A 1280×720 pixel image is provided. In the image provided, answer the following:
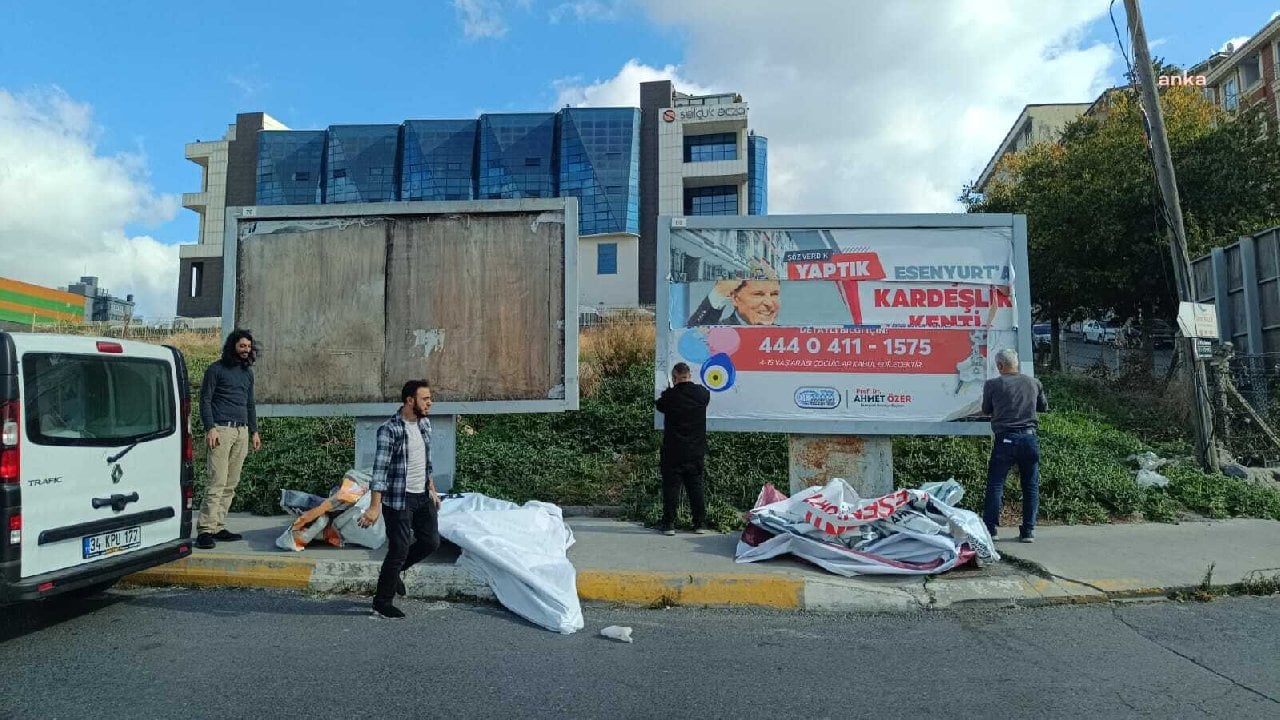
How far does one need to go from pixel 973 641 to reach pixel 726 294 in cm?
420

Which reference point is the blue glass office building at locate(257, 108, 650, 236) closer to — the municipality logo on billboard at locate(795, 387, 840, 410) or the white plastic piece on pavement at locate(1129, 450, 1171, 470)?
the white plastic piece on pavement at locate(1129, 450, 1171, 470)

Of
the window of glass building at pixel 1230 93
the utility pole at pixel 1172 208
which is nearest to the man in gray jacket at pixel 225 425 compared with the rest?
→ the utility pole at pixel 1172 208

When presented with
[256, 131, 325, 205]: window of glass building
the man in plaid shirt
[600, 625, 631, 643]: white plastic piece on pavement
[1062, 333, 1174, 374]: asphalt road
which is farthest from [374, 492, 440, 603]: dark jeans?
[256, 131, 325, 205]: window of glass building

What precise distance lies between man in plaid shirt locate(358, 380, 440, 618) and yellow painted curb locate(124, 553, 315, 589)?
1.17 meters

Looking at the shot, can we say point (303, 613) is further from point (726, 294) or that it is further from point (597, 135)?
point (597, 135)

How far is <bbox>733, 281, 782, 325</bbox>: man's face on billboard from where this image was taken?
306 inches

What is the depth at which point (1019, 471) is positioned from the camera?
6.57 metres

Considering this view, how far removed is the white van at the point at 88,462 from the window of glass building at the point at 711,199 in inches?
1799

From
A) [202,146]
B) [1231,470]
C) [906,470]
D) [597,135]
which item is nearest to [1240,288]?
[1231,470]

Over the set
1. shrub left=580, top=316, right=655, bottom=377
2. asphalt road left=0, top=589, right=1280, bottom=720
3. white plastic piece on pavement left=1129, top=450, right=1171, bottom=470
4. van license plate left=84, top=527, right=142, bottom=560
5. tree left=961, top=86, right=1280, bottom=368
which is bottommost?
asphalt road left=0, top=589, right=1280, bottom=720

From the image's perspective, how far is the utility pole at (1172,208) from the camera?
8930mm

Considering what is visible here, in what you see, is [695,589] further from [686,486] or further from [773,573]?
[686,486]

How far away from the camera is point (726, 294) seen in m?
7.86

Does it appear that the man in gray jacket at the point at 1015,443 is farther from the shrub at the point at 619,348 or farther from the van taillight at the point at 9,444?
the van taillight at the point at 9,444
